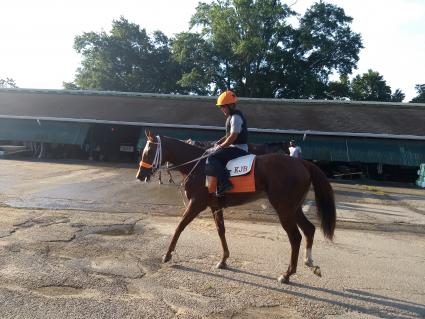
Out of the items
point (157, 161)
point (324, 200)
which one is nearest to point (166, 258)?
point (157, 161)

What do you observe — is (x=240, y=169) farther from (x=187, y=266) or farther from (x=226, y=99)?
(x=187, y=266)

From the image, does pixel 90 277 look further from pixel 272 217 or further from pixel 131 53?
pixel 131 53

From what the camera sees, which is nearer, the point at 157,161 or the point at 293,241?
the point at 293,241

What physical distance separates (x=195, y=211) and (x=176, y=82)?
138ft

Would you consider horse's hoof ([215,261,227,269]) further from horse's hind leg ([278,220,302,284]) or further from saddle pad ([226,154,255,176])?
saddle pad ([226,154,255,176])

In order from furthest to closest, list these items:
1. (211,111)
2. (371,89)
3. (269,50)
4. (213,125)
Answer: (371,89), (269,50), (211,111), (213,125)

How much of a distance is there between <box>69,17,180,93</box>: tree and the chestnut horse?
42.1 m

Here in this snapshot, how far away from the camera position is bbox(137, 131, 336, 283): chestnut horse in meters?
5.98

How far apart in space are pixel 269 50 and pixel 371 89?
46.1 feet

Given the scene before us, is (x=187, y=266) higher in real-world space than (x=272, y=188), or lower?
lower

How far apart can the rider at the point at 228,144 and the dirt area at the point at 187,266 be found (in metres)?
1.39

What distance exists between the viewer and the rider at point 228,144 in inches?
241

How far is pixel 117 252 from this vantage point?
669 cm

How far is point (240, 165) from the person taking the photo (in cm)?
619
